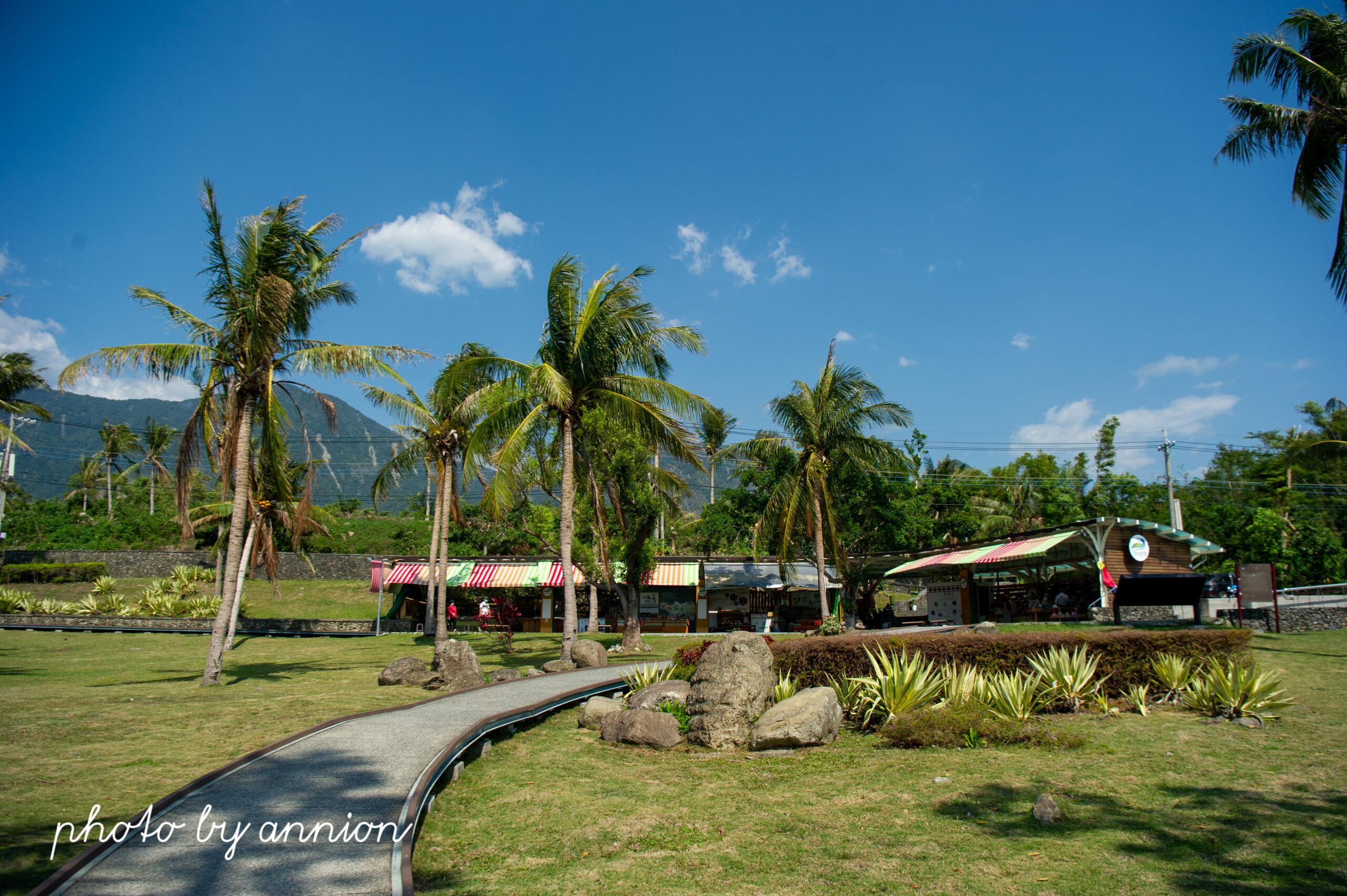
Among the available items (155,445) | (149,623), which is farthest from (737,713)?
(155,445)

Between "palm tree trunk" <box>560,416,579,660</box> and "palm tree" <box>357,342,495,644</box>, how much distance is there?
2543 mm

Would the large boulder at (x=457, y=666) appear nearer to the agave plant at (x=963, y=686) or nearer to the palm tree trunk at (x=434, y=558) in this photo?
the agave plant at (x=963, y=686)

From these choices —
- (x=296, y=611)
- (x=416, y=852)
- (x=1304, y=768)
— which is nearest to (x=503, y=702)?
(x=416, y=852)

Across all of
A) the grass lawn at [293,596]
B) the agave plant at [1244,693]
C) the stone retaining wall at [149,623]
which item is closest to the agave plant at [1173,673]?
the agave plant at [1244,693]

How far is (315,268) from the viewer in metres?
14.2

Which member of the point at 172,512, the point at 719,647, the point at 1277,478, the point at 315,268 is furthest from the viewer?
the point at 172,512

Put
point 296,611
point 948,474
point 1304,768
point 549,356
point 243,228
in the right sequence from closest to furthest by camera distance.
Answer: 1. point 1304,768
2. point 243,228
3. point 549,356
4. point 296,611
5. point 948,474

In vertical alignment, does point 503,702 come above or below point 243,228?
below

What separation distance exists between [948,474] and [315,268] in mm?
41843

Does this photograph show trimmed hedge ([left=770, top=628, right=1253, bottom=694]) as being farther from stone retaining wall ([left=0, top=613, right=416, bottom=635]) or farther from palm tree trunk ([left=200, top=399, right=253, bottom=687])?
stone retaining wall ([left=0, top=613, right=416, bottom=635])

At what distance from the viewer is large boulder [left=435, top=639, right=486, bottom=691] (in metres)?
12.7

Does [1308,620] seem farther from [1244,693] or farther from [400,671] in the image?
[400,671]

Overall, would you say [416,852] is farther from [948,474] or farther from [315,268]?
[948,474]

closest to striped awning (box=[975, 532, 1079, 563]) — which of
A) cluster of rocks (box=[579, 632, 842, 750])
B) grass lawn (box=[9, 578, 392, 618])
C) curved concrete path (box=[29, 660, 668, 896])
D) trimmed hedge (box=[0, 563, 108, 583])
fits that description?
cluster of rocks (box=[579, 632, 842, 750])
